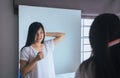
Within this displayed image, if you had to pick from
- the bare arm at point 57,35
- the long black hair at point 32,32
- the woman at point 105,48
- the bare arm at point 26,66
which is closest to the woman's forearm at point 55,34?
the bare arm at point 57,35

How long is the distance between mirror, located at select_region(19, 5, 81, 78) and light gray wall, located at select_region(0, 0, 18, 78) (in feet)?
0.36

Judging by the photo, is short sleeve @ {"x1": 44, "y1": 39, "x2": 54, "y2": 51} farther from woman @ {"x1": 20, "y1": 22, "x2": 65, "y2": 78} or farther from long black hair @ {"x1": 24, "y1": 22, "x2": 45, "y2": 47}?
long black hair @ {"x1": 24, "y1": 22, "x2": 45, "y2": 47}

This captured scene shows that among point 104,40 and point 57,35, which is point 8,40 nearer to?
point 57,35

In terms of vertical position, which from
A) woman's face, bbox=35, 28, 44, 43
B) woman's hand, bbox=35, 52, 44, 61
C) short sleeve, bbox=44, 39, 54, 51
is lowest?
woman's hand, bbox=35, 52, 44, 61

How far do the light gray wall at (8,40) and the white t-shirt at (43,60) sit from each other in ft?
0.49

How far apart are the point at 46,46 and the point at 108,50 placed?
124 centimetres

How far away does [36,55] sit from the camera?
6.63 feet

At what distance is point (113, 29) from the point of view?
35.8 inches

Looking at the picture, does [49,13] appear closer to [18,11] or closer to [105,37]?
[18,11]

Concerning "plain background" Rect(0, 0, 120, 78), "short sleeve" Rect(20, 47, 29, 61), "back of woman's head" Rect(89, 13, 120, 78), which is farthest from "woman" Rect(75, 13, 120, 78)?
"plain background" Rect(0, 0, 120, 78)

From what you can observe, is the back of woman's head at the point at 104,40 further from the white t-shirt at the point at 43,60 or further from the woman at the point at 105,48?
the white t-shirt at the point at 43,60

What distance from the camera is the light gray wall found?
203 cm

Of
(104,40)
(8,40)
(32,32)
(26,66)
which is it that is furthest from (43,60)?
(104,40)

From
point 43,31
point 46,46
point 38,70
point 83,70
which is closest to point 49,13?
point 43,31
